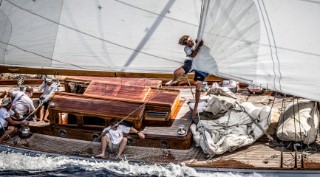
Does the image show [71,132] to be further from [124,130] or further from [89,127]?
[124,130]

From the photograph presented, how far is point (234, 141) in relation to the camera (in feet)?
31.8

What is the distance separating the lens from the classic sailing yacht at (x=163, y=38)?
8.57 meters

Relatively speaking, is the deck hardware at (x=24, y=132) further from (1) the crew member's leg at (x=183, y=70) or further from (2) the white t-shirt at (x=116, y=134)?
(1) the crew member's leg at (x=183, y=70)

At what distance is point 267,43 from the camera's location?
28.5ft

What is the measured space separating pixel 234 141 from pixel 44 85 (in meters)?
5.56

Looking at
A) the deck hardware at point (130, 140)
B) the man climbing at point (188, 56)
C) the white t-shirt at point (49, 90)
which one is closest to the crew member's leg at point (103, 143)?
the deck hardware at point (130, 140)

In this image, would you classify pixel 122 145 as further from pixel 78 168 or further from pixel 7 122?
pixel 7 122

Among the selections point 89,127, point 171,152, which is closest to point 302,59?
point 171,152

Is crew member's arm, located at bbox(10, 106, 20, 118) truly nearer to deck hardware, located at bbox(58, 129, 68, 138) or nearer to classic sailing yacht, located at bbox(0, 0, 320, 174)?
deck hardware, located at bbox(58, 129, 68, 138)

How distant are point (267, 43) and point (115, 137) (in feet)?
12.2

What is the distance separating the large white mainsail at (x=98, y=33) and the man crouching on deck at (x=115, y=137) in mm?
1287

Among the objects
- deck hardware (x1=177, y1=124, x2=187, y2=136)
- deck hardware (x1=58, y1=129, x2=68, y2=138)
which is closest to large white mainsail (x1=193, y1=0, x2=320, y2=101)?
deck hardware (x1=177, y1=124, x2=187, y2=136)

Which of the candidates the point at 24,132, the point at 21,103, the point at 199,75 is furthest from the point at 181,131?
the point at 21,103

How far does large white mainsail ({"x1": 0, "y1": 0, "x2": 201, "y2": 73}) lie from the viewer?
9266 mm
